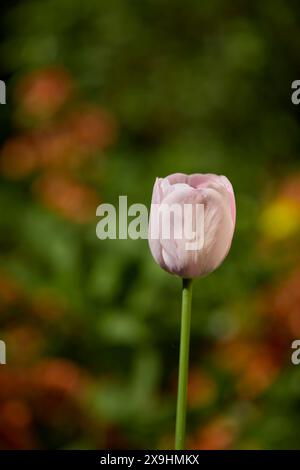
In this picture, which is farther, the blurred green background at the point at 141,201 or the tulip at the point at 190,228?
the blurred green background at the point at 141,201

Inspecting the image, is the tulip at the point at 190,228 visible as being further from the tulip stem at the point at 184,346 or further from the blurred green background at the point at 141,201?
the blurred green background at the point at 141,201

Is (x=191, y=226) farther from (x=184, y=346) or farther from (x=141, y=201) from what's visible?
(x=141, y=201)

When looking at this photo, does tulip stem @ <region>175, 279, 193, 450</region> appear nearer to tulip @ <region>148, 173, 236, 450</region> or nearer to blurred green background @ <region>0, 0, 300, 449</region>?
tulip @ <region>148, 173, 236, 450</region>

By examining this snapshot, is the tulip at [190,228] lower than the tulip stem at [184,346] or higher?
higher

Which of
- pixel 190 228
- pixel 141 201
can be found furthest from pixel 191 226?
pixel 141 201

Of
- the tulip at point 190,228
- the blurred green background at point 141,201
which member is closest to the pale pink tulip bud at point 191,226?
the tulip at point 190,228

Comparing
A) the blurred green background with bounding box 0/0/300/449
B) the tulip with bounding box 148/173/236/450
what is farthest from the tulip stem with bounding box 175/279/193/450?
the blurred green background with bounding box 0/0/300/449

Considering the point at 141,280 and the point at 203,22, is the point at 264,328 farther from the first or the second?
the point at 203,22
